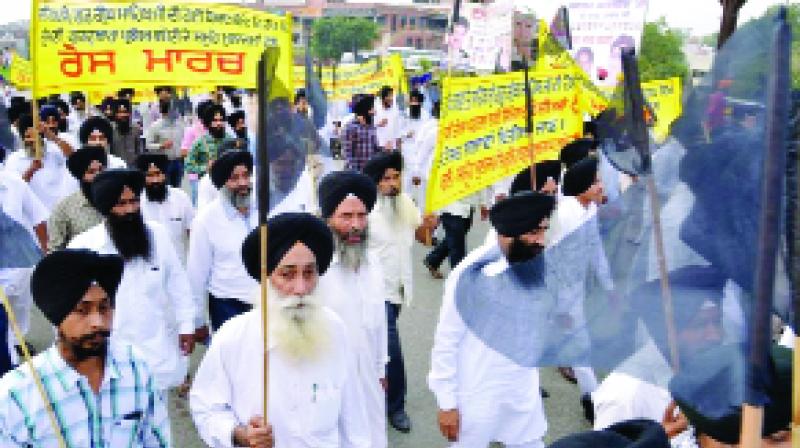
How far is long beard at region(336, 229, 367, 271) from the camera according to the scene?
4.03 meters

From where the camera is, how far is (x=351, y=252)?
404 cm

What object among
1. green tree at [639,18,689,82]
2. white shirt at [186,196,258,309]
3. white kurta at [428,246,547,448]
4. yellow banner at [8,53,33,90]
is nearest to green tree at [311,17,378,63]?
green tree at [639,18,689,82]

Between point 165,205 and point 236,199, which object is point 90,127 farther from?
point 236,199

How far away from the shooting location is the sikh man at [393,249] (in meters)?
5.20

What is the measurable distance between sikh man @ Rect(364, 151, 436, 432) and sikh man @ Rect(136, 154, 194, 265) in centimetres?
142

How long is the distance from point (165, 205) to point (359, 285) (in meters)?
2.41

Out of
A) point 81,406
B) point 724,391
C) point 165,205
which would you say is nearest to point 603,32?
point 165,205

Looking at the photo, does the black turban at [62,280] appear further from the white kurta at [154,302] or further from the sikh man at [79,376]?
the white kurta at [154,302]

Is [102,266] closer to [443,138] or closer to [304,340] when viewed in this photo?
[304,340]

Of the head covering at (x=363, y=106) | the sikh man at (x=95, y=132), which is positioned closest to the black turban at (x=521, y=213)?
the sikh man at (x=95, y=132)

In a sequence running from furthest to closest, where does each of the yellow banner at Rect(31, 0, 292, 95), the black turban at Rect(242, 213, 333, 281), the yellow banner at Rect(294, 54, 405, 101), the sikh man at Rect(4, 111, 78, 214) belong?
the yellow banner at Rect(294, 54, 405, 101)
the sikh man at Rect(4, 111, 78, 214)
the yellow banner at Rect(31, 0, 292, 95)
the black turban at Rect(242, 213, 333, 281)

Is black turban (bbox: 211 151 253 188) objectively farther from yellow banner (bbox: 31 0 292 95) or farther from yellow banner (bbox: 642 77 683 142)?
yellow banner (bbox: 642 77 683 142)

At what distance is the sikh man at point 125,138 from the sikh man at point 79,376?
774 centimetres

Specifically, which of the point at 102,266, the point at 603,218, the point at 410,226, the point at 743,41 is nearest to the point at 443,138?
the point at 410,226
